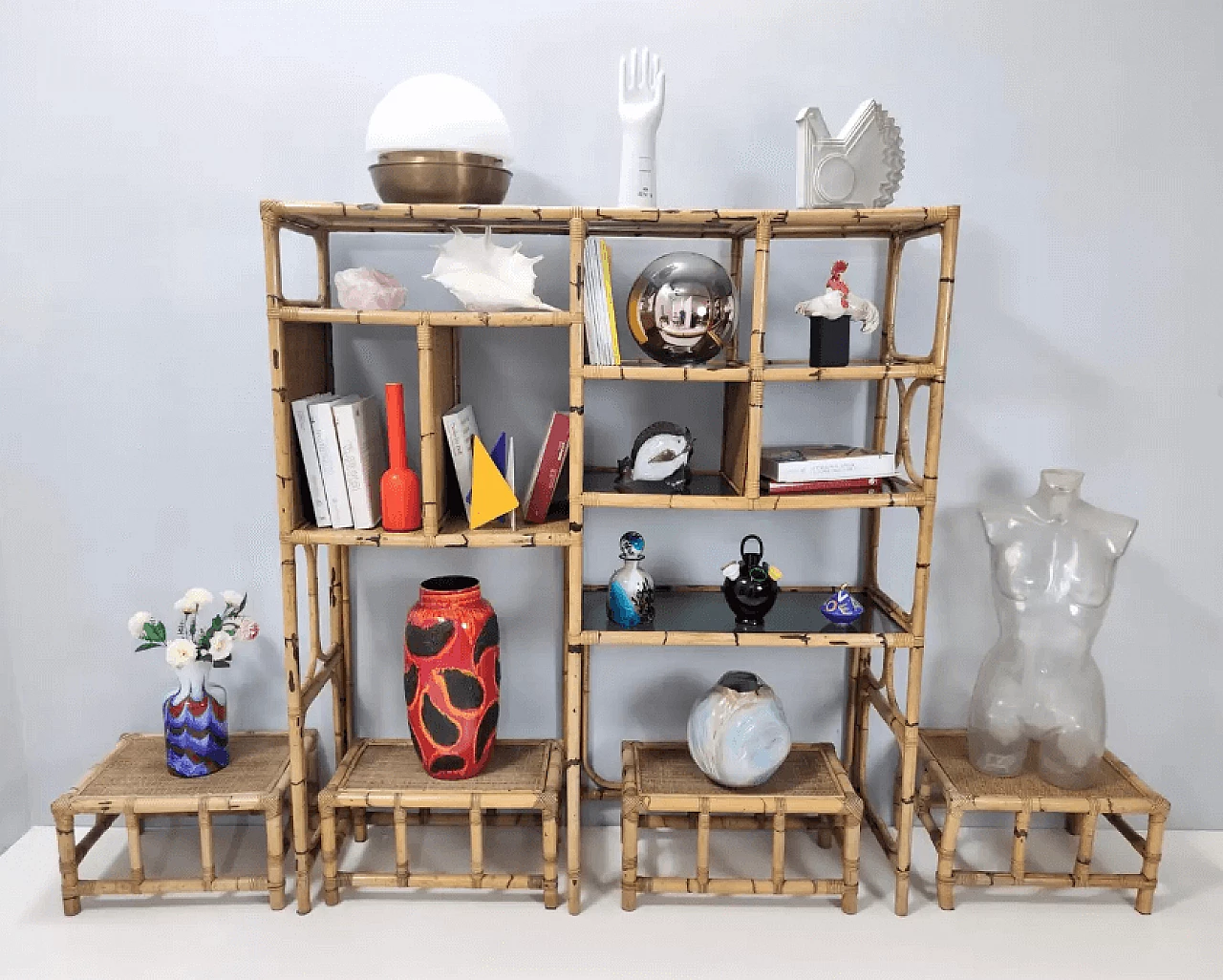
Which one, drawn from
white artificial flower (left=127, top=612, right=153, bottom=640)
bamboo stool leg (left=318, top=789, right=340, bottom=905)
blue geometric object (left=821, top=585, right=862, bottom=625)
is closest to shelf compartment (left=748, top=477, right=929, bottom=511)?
blue geometric object (left=821, top=585, right=862, bottom=625)

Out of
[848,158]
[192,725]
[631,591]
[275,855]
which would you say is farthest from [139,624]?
[848,158]

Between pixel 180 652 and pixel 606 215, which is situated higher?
pixel 606 215

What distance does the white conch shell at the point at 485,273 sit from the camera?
5.77 ft

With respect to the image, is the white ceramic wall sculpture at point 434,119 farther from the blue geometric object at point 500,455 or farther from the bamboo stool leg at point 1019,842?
the bamboo stool leg at point 1019,842

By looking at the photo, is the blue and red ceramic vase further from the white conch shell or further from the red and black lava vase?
the white conch shell

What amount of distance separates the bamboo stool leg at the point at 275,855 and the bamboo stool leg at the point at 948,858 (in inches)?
52.8

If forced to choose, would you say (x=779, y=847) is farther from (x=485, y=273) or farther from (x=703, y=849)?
(x=485, y=273)

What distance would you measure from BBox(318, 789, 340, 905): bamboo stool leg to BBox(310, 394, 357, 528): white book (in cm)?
56

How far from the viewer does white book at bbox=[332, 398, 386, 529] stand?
71.5 inches

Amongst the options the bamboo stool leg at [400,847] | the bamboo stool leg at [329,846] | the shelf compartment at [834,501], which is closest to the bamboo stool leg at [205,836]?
the bamboo stool leg at [329,846]

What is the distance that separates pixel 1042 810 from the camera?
74.3 inches

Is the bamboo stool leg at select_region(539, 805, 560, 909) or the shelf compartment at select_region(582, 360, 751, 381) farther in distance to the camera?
the bamboo stool leg at select_region(539, 805, 560, 909)

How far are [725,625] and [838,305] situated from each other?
67cm

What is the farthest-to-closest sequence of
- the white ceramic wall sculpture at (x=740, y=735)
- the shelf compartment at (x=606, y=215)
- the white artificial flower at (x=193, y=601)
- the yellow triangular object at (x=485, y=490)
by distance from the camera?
the white artificial flower at (x=193, y=601) → the white ceramic wall sculpture at (x=740, y=735) → the yellow triangular object at (x=485, y=490) → the shelf compartment at (x=606, y=215)
